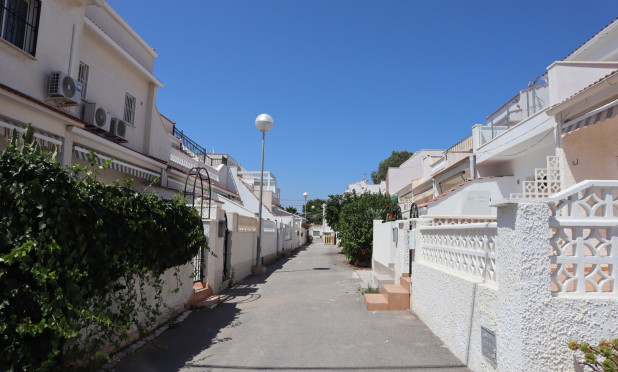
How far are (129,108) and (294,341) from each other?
33.9ft

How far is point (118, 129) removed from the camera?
10969 millimetres

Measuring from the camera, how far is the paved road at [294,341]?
4.75 m

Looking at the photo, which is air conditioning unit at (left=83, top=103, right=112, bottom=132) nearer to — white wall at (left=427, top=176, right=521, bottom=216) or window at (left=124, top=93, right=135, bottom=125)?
window at (left=124, top=93, right=135, bottom=125)

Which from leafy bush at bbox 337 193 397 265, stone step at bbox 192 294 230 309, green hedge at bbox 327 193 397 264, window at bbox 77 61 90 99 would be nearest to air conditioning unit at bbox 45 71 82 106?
window at bbox 77 61 90 99

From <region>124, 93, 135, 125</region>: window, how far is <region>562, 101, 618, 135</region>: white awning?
41.9 feet

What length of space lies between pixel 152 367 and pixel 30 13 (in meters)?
7.60

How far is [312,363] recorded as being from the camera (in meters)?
4.83

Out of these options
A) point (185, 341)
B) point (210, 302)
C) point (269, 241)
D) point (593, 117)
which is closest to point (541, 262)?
point (185, 341)

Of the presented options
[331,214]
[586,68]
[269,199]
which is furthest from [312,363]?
[269,199]

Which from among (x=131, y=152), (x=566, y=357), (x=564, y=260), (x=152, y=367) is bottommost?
(x=152, y=367)

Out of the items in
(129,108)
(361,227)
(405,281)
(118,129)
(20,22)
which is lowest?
(405,281)

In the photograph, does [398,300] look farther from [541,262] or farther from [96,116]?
[96,116]

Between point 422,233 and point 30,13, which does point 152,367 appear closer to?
A: point 422,233

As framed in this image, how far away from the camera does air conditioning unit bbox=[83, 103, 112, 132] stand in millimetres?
9773
